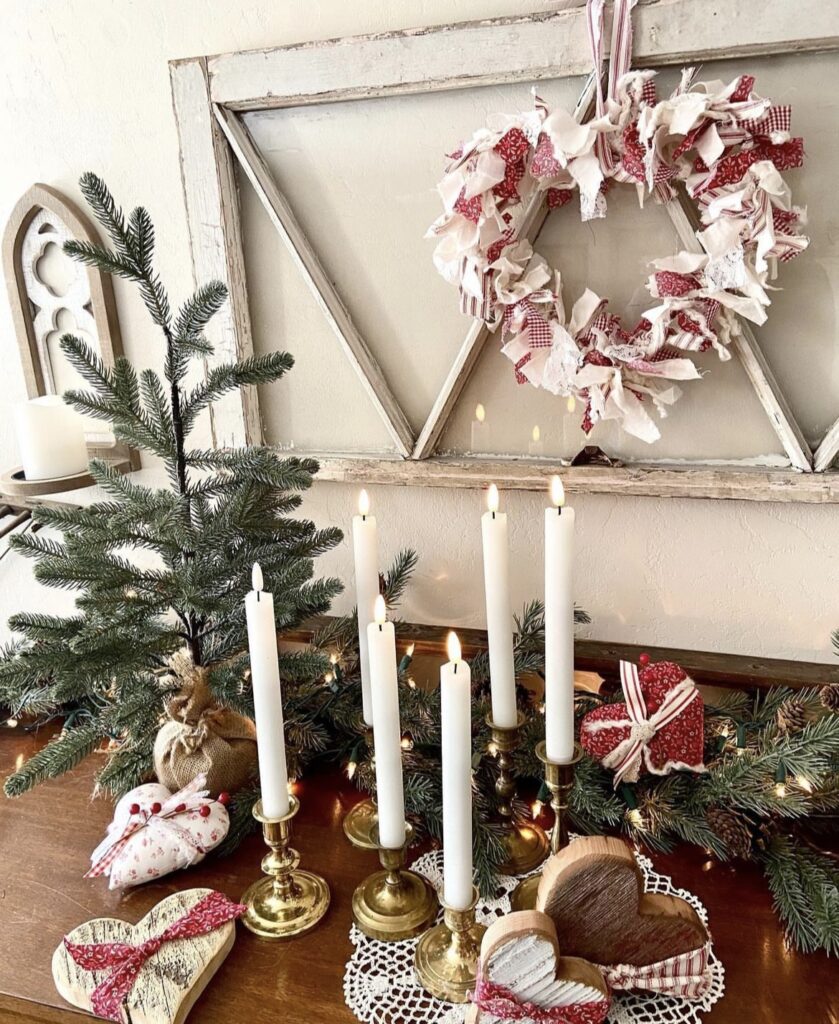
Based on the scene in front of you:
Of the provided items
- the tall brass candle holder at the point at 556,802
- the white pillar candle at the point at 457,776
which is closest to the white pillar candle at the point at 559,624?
the tall brass candle holder at the point at 556,802

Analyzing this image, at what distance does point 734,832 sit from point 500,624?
1.12 feet

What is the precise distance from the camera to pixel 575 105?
94cm

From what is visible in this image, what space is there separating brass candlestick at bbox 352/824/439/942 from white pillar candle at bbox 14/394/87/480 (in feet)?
2.36

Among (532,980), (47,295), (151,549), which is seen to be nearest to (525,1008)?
(532,980)

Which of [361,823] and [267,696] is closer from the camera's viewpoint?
[267,696]

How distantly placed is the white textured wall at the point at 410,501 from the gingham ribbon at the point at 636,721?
0.69 ft

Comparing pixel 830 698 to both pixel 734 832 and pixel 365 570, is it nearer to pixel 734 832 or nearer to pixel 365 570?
pixel 734 832

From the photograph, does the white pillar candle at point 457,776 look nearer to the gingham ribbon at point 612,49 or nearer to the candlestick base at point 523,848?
the candlestick base at point 523,848

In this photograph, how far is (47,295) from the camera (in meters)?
1.23

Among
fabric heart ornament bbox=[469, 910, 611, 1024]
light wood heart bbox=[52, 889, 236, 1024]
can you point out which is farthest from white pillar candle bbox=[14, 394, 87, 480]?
fabric heart ornament bbox=[469, 910, 611, 1024]

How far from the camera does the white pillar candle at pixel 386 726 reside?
657 mm

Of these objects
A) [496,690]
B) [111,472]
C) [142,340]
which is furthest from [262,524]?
[142,340]

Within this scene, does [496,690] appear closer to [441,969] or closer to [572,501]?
[441,969]

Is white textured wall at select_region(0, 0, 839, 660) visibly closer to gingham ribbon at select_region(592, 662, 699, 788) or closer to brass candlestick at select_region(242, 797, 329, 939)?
gingham ribbon at select_region(592, 662, 699, 788)
